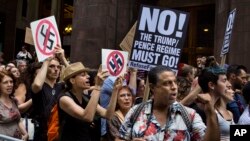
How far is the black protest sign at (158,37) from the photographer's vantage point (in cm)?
645

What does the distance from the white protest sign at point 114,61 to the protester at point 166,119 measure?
3.33 m

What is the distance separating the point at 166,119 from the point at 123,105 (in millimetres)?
1863

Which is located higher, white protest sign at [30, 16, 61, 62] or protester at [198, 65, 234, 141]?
white protest sign at [30, 16, 61, 62]

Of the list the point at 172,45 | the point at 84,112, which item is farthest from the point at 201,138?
the point at 172,45

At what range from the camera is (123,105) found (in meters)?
5.84

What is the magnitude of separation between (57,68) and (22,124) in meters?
0.87

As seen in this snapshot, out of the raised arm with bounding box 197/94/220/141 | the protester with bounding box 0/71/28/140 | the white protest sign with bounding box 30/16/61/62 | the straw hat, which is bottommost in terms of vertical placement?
the protester with bounding box 0/71/28/140

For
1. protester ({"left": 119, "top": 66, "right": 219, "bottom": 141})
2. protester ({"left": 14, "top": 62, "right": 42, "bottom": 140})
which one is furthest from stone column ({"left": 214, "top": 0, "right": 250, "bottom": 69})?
protester ({"left": 119, "top": 66, "right": 219, "bottom": 141})

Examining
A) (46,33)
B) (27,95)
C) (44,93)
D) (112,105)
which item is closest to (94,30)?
(46,33)

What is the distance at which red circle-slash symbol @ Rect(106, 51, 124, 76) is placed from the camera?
747 cm

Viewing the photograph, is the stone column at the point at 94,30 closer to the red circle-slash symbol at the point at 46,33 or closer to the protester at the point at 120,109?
the red circle-slash symbol at the point at 46,33

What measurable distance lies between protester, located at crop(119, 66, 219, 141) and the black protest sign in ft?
7.73

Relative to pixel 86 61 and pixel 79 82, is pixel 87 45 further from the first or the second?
pixel 79 82

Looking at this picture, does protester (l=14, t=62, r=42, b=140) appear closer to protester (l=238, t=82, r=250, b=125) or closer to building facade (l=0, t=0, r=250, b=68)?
protester (l=238, t=82, r=250, b=125)
